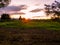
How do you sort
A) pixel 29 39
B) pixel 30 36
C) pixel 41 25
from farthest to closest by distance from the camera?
1. pixel 41 25
2. pixel 30 36
3. pixel 29 39

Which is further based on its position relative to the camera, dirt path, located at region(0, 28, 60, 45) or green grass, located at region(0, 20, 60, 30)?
green grass, located at region(0, 20, 60, 30)

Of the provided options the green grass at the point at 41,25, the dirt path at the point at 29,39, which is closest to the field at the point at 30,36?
the dirt path at the point at 29,39

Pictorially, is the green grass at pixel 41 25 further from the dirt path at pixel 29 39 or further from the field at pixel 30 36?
the dirt path at pixel 29 39

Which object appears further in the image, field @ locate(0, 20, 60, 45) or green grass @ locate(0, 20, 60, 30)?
green grass @ locate(0, 20, 60, 30)

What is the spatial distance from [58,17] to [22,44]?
30.0 m

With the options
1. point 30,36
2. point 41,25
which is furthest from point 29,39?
point 41,25

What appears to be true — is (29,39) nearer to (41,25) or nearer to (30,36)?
(30,36)

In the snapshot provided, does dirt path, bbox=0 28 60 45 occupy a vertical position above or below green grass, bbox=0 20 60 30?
above

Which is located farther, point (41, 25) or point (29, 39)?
point (41, 25)

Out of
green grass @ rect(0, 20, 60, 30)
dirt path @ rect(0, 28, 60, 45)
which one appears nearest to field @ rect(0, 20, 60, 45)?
dirt path @ rect(0, 28, 60, 45)

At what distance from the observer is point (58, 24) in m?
51.8

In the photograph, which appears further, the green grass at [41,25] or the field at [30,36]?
the green grass at [41,25]

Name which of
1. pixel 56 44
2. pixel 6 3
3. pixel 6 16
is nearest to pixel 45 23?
pixel 6 3

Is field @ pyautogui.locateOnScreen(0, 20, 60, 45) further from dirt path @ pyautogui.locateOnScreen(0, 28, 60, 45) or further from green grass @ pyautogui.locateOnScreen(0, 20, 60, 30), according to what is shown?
green grass @ pyautogui.locateOnScreen(0, 20, 60, 30)
